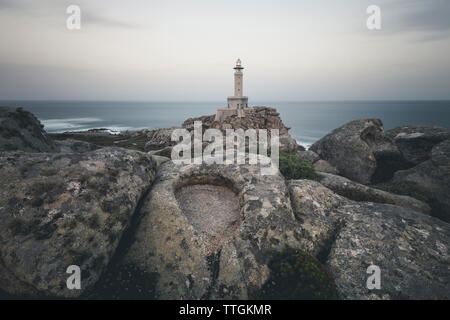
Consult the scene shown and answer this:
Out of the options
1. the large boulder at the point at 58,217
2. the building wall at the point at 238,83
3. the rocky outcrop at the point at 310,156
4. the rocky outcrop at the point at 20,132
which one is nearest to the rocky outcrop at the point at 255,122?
the building wall at the point at 238,83

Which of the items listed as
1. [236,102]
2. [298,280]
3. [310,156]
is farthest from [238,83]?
[298,280]

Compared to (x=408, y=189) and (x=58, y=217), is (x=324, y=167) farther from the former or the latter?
(x=58, y=217)

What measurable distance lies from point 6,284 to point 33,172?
13.8 ft

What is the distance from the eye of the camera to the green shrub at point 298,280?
321 inches

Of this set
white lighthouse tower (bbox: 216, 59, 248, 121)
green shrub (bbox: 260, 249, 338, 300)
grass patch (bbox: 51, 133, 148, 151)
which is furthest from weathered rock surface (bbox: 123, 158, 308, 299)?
white lighthouse tower (bbox: 216, 59, 248, 121)

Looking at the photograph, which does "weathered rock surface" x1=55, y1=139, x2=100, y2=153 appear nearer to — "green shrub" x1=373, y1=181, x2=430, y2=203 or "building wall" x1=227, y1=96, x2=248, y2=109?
"green shrub" x1=373, y1=181, x2=430, y2=203

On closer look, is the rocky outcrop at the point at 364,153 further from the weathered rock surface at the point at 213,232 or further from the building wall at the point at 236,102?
the building wall at the point at 236,102

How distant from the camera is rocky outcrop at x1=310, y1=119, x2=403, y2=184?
19.2m

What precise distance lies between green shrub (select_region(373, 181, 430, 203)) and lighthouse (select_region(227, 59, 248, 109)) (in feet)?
235

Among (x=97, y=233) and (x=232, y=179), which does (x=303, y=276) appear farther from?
(x=97, y=233)

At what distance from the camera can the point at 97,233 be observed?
27.4 feet

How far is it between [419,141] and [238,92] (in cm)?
7253

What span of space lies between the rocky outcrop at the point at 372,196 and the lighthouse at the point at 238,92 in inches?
2854
